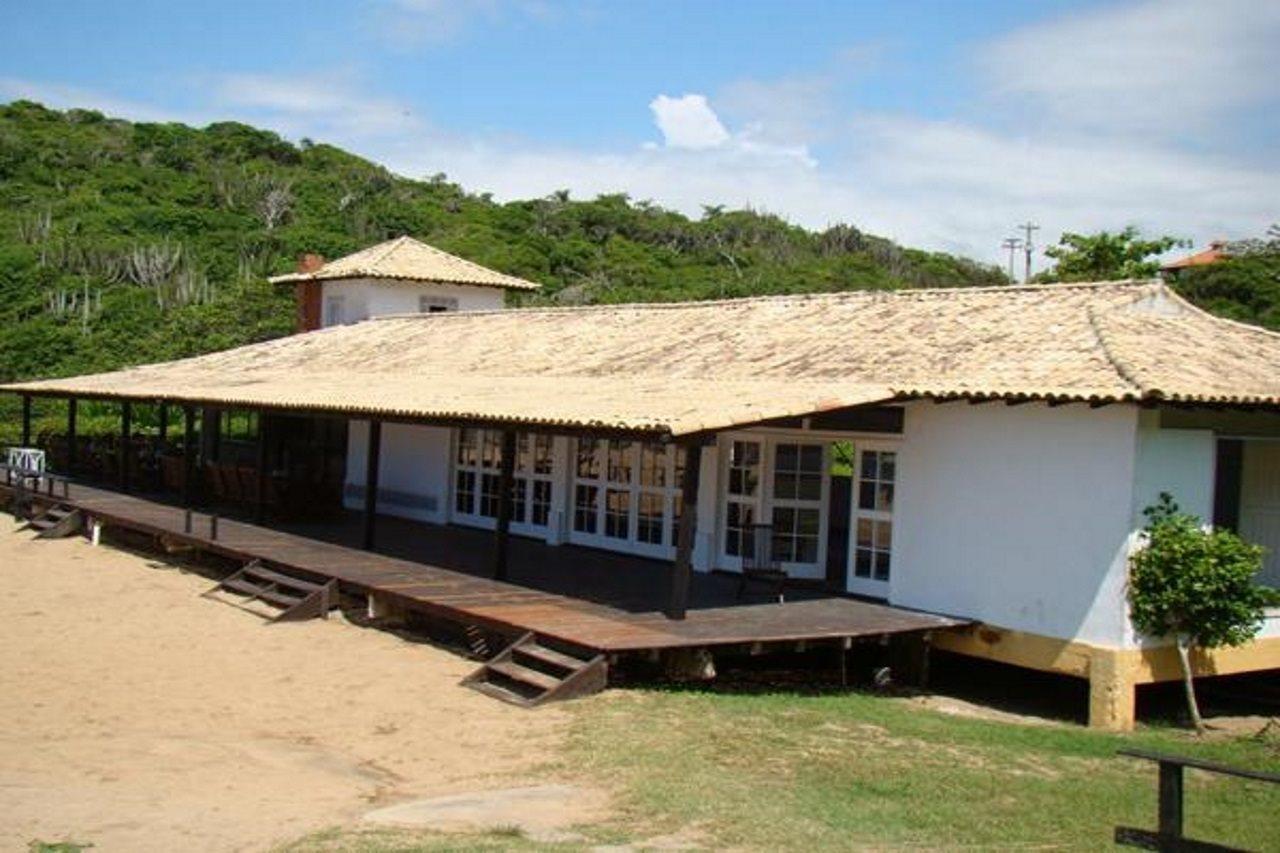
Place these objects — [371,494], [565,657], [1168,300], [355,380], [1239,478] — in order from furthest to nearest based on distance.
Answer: [355,380] < [371,494] < [1168,300] < [1239,478] < [565,657]

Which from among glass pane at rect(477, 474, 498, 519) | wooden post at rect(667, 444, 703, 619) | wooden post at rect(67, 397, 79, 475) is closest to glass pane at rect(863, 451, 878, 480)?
wooden post at rect(667, 444, 703, 619)

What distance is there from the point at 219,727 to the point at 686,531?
4.40 meters

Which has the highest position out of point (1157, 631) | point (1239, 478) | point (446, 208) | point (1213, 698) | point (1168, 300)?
point (446, 208)

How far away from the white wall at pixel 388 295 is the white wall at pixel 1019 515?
57.1ft

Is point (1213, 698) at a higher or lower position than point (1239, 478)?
lower

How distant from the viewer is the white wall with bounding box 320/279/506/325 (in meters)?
28.3

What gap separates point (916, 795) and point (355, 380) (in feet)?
44.0

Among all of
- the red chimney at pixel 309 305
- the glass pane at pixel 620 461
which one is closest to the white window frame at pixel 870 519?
the glass pane at pixel 620 461

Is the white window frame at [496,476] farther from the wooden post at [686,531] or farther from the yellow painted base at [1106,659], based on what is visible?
the yellow painted base at [1106,659]

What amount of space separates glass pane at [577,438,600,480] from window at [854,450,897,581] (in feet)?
15.6

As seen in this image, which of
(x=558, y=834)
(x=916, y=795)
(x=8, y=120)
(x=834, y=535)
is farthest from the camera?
(x=8, y=120)

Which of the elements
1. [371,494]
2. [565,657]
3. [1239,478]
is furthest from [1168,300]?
[371,494]

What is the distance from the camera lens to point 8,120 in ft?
211

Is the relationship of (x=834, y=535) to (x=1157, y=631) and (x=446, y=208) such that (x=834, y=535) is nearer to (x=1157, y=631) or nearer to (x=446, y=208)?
(x=1157, y=631)
